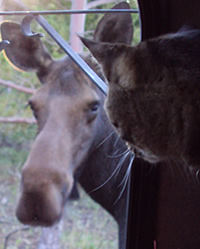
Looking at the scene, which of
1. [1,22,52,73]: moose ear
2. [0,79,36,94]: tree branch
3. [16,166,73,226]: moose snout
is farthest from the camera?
[0,79,36,94]: tree branch

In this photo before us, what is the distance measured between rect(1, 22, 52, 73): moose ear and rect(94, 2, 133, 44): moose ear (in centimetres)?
26

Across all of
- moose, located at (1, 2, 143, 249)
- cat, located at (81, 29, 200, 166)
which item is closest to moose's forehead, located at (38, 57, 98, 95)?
moose, located at (1, 2, 143, 249)

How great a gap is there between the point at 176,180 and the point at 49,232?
2.75 ft

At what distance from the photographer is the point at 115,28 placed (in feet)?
4.50

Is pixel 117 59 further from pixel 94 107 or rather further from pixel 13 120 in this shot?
pixel 13 120

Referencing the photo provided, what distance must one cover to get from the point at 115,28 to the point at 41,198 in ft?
2.27

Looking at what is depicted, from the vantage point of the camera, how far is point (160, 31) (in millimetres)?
1020

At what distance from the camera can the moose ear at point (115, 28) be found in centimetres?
136

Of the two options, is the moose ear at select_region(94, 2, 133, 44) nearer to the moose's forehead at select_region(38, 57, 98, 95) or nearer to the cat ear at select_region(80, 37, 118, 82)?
the moose's forehead at select_region(38, 57, 98, 95)

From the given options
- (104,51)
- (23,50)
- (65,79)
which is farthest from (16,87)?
(104,51)

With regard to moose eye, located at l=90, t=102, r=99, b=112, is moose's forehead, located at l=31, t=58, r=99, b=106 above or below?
above

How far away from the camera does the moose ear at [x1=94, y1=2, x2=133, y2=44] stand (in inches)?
53.4

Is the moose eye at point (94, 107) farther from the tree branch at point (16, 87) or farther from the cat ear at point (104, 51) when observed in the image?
the cat ear at point (104, 51)

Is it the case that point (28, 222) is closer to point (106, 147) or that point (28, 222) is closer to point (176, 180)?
point (106, 147)
